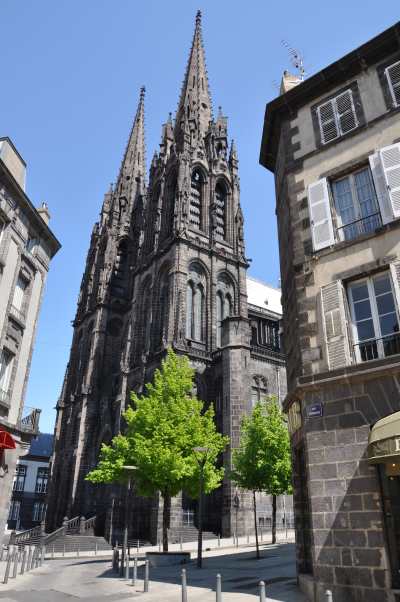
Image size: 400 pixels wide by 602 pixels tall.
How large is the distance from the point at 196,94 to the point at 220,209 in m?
16.2

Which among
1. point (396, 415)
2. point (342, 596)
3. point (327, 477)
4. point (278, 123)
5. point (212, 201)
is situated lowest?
point (342, 596)

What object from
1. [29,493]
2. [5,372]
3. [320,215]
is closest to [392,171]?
[320,215]

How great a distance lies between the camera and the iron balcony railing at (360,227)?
35.0ft

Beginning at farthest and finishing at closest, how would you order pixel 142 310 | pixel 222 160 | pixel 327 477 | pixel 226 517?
pixel 222 160
pixel 142 310
pixel 226 517
pixel 327 477

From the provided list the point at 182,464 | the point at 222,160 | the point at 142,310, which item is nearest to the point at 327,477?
the point at 182,464

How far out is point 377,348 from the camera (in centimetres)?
960

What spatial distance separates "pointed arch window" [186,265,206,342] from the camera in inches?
1463

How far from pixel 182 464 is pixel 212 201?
29.5 metres

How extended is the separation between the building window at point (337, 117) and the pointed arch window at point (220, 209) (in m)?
30.5

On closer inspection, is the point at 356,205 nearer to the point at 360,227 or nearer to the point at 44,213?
the point at 360,227

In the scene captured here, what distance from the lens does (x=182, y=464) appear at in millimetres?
19641

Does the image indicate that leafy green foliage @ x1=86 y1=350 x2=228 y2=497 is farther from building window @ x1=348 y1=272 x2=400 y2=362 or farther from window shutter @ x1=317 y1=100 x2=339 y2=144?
window shutter @ x1=317 y1=100 x2=339 y2=144

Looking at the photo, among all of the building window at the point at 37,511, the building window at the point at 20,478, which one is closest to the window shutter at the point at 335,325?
the building window at the point at 20,478

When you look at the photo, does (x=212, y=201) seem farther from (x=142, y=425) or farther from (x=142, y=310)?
(x=142, y=425)
